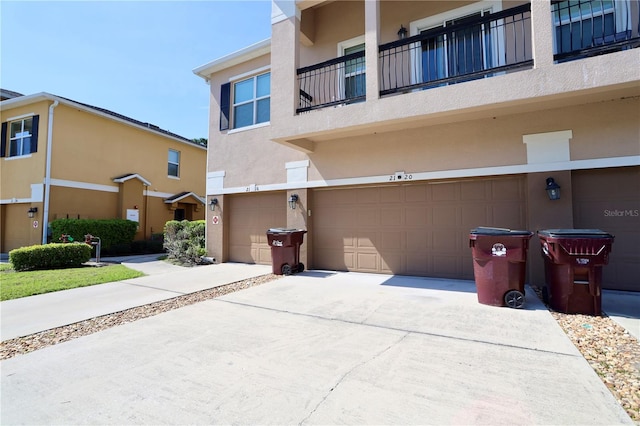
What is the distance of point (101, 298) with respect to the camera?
596 centimetres

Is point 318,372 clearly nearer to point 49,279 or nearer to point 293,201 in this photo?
point 293,201

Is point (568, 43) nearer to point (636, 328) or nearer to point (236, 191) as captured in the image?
point (636, 328)

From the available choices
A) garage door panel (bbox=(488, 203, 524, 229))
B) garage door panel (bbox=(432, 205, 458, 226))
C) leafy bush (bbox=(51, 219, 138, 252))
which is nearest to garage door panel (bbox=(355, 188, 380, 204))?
garage door panel (bbox=(432, 205, 458, 226))

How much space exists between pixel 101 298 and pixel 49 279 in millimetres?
3088

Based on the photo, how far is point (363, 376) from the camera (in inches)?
113

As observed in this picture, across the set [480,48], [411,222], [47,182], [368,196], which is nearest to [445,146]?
[411,222]

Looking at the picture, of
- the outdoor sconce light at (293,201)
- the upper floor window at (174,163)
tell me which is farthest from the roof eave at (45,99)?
the outdoor sconce light at (293,201)

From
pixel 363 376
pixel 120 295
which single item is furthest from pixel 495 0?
pixel 120 295

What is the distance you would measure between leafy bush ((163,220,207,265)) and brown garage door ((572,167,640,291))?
10.2 metres

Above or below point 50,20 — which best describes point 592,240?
below

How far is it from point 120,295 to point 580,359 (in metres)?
7.34

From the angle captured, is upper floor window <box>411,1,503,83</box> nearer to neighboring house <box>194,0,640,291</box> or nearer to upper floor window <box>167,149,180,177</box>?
neighboring house <box>194,0,640,291</box>

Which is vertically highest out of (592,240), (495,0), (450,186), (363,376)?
(495,0)

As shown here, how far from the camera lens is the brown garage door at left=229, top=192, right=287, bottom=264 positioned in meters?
9.41
